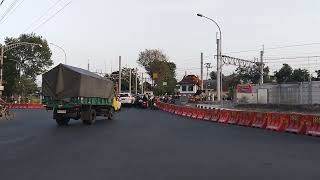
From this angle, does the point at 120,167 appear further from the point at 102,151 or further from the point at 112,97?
the point at 112,97

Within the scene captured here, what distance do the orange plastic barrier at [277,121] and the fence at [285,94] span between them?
3235 centimetres

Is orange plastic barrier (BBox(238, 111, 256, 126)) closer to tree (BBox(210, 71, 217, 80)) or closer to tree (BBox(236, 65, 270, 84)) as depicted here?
tree (BBox(236, 65, 270, 84))

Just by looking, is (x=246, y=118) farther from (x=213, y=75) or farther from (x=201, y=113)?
(x=213, y=75)

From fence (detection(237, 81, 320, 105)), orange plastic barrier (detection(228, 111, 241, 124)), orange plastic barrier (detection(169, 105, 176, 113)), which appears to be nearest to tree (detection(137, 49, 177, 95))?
fence (detection(237, 81, 320, 105))

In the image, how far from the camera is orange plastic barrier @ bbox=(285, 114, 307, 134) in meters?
23.7

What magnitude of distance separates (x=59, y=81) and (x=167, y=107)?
102ft

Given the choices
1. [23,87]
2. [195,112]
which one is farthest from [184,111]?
[23,87]

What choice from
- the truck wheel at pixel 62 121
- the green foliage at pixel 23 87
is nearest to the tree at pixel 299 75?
the green foliage at pixel 23 87

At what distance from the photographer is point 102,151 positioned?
15.6 meters

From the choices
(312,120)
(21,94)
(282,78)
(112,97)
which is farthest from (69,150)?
(282,78)

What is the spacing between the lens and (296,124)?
79.7ft

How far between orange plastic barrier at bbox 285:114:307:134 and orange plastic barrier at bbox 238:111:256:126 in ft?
14.5

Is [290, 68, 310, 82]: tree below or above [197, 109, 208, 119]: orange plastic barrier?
above

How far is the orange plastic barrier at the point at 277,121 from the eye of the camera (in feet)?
83.3
